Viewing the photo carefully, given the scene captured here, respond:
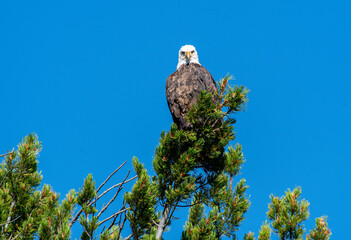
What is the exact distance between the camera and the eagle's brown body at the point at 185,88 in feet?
21.1

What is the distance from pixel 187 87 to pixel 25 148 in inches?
101

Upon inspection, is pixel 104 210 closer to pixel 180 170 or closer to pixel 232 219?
pixel 180 170

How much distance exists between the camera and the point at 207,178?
16.3 feet

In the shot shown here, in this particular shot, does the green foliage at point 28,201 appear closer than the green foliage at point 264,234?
Yes

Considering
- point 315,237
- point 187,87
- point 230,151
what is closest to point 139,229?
point 230,151

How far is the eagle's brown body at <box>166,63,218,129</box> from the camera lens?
642 centimetres

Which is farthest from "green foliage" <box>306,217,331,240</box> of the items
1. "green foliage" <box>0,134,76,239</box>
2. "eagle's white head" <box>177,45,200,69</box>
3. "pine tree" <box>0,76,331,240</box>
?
"eagle's white head" <box>177,45,200,69</box>

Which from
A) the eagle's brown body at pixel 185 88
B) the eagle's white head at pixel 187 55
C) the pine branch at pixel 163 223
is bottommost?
the pine branch at pixel 163 223

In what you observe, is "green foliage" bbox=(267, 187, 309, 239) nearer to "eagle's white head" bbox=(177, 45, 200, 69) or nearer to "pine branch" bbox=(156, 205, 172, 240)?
"pine branch" bbox=(156, 205, 172, 240)

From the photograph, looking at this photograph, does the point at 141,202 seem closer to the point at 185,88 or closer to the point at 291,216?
the point at 291,216

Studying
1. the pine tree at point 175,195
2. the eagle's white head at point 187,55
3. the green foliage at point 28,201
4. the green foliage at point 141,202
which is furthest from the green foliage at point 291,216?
the eagle's white head at point 187,55

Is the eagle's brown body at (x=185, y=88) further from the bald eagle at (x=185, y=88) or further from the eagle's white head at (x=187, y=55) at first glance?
the eagle's white head at (x=187, y=55)

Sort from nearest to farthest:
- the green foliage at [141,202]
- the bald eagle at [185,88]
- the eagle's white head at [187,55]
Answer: the green foliage at [141,202]
the bald eagle at [185,88]
the eagle's white head at [187,55]

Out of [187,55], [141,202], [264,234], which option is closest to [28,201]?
[141,202]
